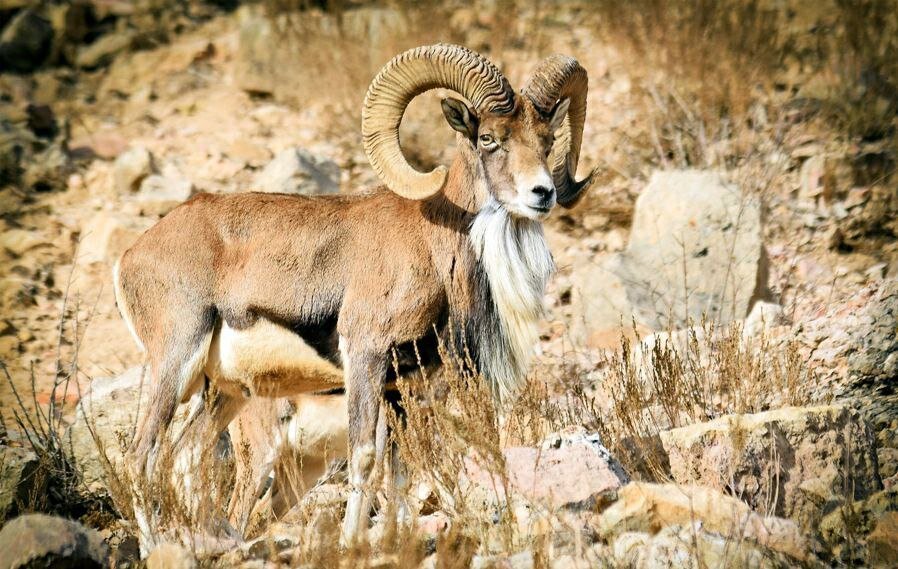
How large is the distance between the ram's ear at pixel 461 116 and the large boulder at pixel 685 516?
3.07 m

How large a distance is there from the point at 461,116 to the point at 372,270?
129cm

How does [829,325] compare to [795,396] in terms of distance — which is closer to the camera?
[795,396]

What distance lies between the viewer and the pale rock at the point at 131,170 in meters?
15.0

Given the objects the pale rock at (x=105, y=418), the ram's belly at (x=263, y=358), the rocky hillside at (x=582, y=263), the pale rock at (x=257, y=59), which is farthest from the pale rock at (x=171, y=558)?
the pale rock at (x=257, y=59)

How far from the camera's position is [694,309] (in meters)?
11.6

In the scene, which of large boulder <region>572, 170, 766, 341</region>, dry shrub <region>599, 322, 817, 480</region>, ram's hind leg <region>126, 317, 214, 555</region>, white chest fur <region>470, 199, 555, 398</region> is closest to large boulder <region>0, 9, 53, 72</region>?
large boulder <region>572, 170, 766, 341</region>

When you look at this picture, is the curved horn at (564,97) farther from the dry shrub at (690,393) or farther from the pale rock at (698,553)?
the pale rock at (698,553)

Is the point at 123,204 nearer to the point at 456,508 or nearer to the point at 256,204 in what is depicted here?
the point at 256,204

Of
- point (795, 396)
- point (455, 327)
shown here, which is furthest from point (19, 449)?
point (795, 396)

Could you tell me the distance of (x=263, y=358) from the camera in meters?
8.16

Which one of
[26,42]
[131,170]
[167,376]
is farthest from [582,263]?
[26,42]

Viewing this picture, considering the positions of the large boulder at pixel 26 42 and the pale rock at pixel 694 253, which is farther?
the large boulder at pixel 26 42

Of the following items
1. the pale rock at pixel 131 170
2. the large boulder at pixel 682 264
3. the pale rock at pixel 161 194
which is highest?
the pale rock at pixel 131 170

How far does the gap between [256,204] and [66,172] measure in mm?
8196
